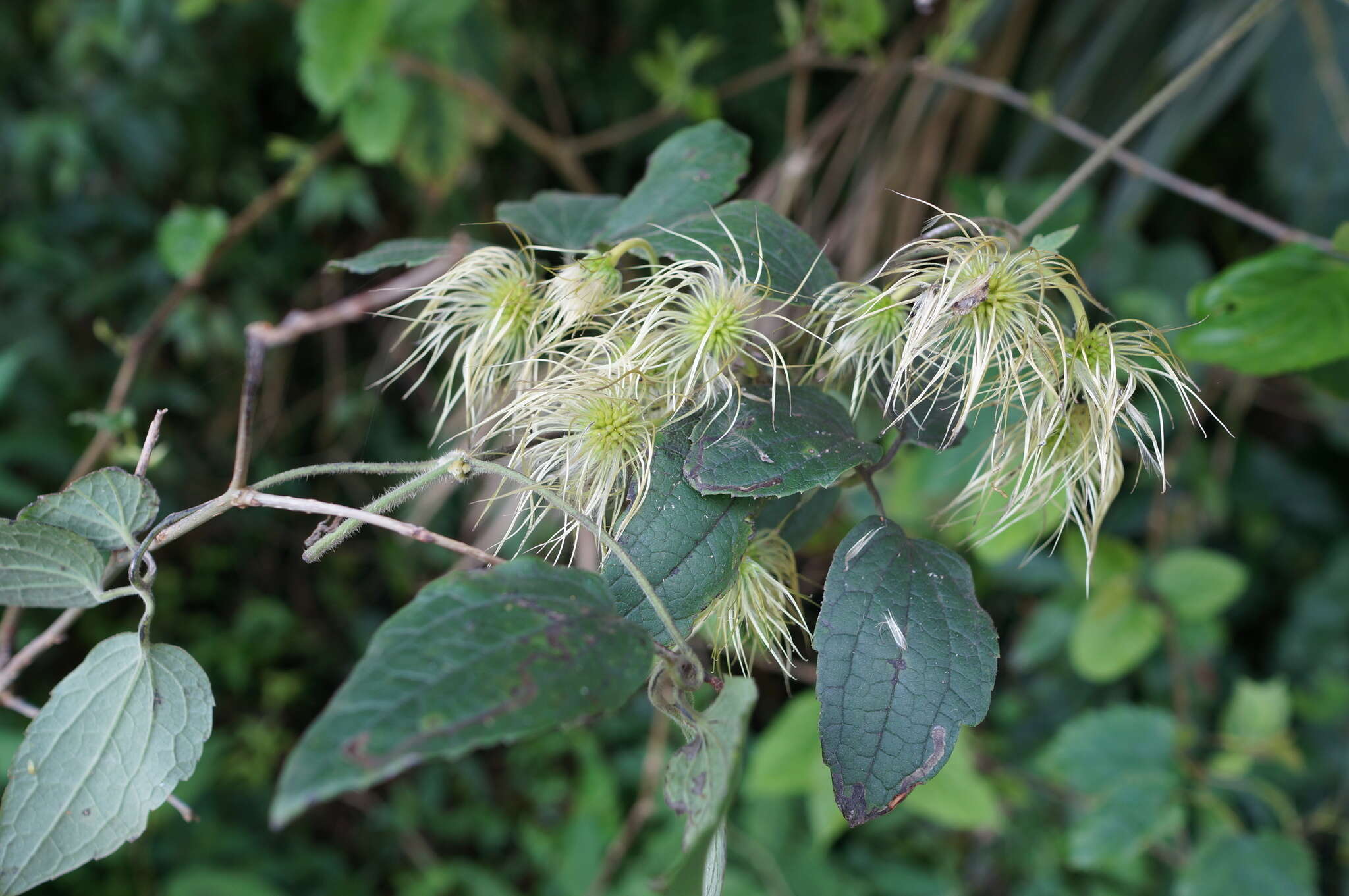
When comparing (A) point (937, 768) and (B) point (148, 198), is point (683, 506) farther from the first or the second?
(B) point (148, 198)

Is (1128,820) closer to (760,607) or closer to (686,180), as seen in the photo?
(760,607)

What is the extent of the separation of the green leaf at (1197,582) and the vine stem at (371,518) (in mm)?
1062

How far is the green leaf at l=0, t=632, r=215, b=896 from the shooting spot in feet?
1.36

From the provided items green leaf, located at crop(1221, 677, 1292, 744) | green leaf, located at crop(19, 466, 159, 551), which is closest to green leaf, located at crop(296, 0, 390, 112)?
green leaf, located at crop(19, 466, 159, 551)

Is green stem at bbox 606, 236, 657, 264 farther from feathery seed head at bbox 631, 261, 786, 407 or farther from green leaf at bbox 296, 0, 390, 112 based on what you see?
green leaf at bbox 296, 0, 390, 112

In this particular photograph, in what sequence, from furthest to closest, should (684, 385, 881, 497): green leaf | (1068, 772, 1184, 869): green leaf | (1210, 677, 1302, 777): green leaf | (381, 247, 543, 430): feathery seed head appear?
(1210, 677, 1302, 777): green leaf
(1068, 772, 1184, 869): green leaf
(381, 247, 543, 430): feathery seed head
(684, 385, 881, 497): green leaf

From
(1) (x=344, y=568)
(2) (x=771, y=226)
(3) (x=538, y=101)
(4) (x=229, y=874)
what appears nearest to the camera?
(2) (x=771, y=226)

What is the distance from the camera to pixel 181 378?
5.82ft

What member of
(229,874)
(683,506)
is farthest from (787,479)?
(229,874)

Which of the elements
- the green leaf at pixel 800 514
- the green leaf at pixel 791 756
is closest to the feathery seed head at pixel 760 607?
the green leaf at pixel 800 514

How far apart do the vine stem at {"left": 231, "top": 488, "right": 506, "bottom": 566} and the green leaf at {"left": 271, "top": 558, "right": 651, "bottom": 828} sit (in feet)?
0.18

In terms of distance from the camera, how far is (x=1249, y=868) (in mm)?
1043

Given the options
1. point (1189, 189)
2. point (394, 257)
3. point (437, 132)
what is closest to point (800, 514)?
point (394, 257)

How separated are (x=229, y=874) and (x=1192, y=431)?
Answer: 167 centimetres
